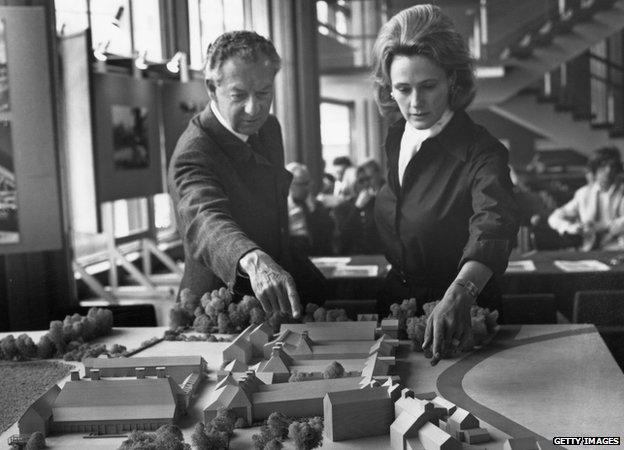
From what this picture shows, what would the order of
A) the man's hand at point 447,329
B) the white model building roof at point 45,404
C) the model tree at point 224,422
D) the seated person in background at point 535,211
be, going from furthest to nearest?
the seated person in background at point 535,211
the man's hand at point 447,329
the white model building roof at point 45,404
the model tree at point 224,422

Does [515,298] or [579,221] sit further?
[579,221]

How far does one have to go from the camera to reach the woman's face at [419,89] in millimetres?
3240

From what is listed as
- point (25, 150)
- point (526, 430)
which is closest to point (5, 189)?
point (25, 150)

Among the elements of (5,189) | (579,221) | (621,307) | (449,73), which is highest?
(449,73)

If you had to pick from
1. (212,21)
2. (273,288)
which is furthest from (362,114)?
(273,288)

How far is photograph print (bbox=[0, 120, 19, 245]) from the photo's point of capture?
13.4 ft

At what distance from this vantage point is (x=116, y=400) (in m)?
2.20

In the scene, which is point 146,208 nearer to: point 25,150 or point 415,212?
point 25,150

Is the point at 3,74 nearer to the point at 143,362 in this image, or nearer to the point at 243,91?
the point at 243,91

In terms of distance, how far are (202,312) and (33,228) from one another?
1242mm

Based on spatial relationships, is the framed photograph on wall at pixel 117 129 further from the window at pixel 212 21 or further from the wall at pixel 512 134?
the wall at pixel 512 134

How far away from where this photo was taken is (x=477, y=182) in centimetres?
330

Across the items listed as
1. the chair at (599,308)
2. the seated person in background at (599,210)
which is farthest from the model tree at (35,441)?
the seated person in background at (599,210)

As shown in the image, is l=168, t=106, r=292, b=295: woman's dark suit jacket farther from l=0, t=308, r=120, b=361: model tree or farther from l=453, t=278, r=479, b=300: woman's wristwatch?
l=453, t=278, r=479, b=300: woman's wristwatch
